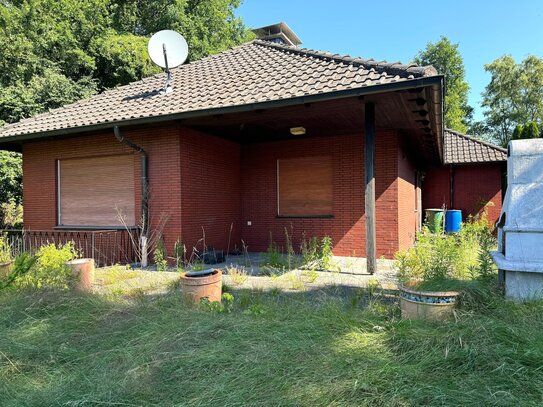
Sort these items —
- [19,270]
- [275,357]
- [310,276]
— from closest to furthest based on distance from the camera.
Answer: [275,357], [19,270], [310,276]

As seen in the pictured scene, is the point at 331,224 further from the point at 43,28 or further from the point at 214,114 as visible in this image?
the point at 43,28

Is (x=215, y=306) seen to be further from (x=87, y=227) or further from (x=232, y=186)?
(x=87, y=227)

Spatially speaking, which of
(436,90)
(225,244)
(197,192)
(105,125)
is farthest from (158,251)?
(436,90)

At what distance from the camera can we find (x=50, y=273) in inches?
200

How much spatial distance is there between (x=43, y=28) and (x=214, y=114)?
16.4 meters

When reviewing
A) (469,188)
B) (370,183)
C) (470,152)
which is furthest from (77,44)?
(469,188)

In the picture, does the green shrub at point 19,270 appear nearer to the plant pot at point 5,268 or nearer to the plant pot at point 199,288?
the plant pot at point 5,268

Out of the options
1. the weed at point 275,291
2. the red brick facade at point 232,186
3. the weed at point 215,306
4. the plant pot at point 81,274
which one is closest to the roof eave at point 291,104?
the red brick facade at point 232,186

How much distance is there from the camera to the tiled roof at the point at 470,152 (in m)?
14.5

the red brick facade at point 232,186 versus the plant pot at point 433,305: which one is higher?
the red brick facade at point 232,186

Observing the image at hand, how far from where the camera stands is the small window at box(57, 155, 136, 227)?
330 inches

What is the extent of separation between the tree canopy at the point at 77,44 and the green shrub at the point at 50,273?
10514 mm

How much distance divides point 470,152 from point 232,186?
11110 millimetres

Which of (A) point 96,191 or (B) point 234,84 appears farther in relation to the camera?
(A) point 96,191
